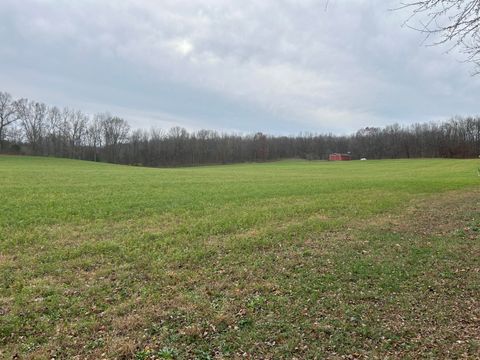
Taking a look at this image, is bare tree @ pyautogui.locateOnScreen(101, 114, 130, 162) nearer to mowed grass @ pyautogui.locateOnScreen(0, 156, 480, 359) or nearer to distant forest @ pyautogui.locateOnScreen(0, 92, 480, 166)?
distant forest @ pyautogui.locateOnScreen(0, 92, 480, 166)

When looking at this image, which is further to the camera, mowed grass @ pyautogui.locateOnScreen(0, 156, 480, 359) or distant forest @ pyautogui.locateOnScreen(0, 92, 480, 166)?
distant forest @ pyautogui.locateOnScreen(0, 92, 480, 166)

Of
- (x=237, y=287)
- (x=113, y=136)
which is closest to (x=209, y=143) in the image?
(x=113, y=136)

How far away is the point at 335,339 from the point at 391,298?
1.63m

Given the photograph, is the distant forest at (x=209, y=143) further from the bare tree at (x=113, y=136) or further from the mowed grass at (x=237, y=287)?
the mowed grass at (x=237, y=287)

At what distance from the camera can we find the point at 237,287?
18.9 ft

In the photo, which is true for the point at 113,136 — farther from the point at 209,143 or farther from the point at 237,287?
the point at 237,287

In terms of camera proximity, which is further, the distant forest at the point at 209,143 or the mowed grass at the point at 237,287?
the distant forest at the point at 209,143

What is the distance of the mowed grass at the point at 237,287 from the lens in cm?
406

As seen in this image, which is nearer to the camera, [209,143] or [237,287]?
[237,287]

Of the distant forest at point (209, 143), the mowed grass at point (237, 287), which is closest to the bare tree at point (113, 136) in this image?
the distant forest at point (209, 143)

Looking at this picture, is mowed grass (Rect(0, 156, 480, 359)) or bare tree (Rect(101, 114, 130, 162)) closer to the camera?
mowed grass (Rect(0, 156, 480, 359))

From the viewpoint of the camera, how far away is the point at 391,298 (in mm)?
5277

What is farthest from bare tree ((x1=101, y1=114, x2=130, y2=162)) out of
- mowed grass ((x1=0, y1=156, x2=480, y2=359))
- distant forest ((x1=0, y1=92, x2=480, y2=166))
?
mowed grass ((x1=0, y1=156, x2=480, y2=359))

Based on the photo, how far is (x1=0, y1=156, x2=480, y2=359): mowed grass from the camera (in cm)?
406
